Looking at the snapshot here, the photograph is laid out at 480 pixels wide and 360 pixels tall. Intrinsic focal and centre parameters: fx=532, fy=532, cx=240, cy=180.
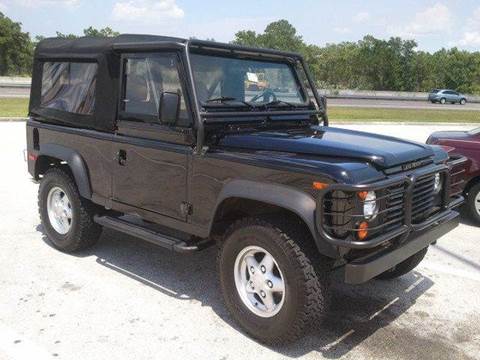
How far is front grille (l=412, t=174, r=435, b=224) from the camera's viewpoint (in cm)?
378

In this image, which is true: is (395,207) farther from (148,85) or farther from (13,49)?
(13,49)

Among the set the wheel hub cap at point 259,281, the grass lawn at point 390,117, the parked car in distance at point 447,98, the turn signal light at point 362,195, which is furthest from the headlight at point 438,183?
the parked car in distance at point 447,98

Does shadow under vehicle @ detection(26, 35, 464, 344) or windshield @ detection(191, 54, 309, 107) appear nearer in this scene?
shadow under vehicle @ detection(26, 35, 464, 344)

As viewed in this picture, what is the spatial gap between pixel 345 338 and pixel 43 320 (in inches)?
86.8

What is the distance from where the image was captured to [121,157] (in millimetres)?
4625

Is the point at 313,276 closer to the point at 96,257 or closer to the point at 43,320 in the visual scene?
the point at 43,320

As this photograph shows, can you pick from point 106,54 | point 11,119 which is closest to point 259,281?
point 106,54

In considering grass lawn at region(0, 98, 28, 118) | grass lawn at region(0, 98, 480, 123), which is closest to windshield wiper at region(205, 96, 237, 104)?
grass lawn at region(0, 98, 480, 123)

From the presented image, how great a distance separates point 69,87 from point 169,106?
1875mm

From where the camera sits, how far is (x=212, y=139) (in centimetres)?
404

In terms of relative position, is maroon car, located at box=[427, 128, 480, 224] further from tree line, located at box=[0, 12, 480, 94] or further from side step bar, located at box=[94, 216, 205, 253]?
tree line, located at box=[0, 12, 480, 94]

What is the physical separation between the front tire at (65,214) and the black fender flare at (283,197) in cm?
195

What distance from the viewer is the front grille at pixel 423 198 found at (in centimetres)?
378

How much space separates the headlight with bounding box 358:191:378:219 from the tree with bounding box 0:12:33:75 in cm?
7782
